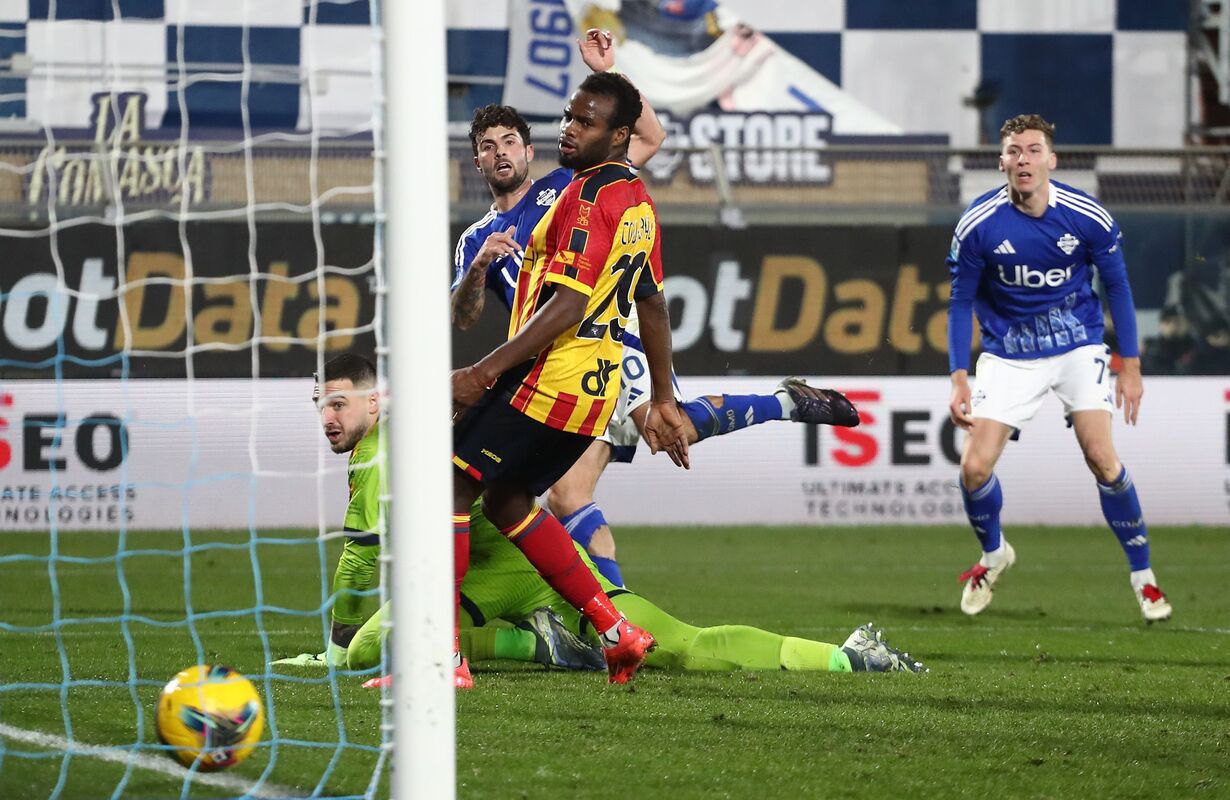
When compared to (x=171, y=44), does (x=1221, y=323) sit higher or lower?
lower

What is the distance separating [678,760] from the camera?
10.6 ft

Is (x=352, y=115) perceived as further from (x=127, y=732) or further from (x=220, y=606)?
(x=127, y=732)

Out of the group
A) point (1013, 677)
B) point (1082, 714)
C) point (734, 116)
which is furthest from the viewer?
point (734, 116)

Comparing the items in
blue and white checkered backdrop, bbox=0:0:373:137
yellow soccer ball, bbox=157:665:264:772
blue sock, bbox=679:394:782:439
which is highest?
blue and white checkered backdrop, bbox=0:0:373:137

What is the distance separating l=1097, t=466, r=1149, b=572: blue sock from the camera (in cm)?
616

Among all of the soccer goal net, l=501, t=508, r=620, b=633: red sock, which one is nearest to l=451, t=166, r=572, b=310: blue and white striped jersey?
the soccer goal net

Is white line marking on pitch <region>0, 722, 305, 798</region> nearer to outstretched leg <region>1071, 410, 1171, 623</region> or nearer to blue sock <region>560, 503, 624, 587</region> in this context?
blue sock <region>560, 503, 624, 587</region>

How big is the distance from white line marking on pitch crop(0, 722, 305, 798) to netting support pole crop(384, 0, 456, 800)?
0.47m

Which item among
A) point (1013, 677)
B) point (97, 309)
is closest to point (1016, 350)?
point (1013, 677)

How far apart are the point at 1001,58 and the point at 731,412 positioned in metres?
10.8

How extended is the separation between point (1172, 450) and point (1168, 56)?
6.50 metres

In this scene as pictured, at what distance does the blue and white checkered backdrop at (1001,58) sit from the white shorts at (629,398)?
31.9 feet

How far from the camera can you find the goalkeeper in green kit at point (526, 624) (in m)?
4.50

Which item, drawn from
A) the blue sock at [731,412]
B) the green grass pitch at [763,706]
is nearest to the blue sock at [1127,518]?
the green grass pitch at [763,706]
